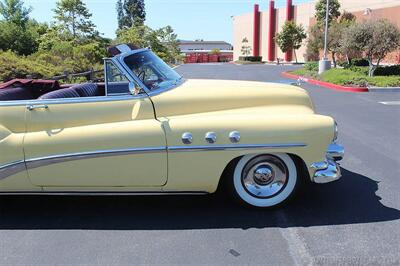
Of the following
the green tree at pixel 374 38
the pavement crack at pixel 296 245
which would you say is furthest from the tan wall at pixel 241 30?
the pavement crack at pixel 296 245

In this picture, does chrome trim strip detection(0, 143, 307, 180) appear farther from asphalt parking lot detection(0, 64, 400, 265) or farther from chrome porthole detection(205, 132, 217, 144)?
asphalt parking lot detection(0, 64, 400, 265)

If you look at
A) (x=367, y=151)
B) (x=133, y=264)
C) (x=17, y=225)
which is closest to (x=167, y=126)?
(x=133, y=264)

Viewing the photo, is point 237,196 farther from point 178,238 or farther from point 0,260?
point 0,260

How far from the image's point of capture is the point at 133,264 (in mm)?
3445

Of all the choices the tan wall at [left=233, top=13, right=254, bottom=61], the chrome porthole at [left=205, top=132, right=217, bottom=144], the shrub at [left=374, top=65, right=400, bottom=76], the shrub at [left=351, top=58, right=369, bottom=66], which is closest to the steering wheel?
the chrome porthole at [left=205, top=132, right=217, bottom=144]

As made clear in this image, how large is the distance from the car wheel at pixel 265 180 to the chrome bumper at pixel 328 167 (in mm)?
199

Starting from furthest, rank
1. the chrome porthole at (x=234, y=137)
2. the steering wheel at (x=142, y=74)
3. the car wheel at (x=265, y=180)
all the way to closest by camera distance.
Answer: the steering wheel at (x=142, y=74) < the car wheel at (x=265, y=180) < the chrome porthole at (x=234, y=137)

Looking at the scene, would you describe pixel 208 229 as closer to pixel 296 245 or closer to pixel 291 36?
Result: pixel 296 245

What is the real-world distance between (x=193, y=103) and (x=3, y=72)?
1143 centimetres

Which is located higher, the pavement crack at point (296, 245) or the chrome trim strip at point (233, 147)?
the chrome trim strip at point (233, 147)

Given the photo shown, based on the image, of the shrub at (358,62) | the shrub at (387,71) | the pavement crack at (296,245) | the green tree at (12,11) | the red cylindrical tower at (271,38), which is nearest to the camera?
the pavement crack at (296,245)

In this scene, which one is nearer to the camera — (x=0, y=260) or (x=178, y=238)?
(x=0, y=260)

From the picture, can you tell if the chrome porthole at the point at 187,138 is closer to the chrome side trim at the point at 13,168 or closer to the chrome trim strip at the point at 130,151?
the chrome trim strip at the point at 130,151

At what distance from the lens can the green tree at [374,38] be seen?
65.7 feet
